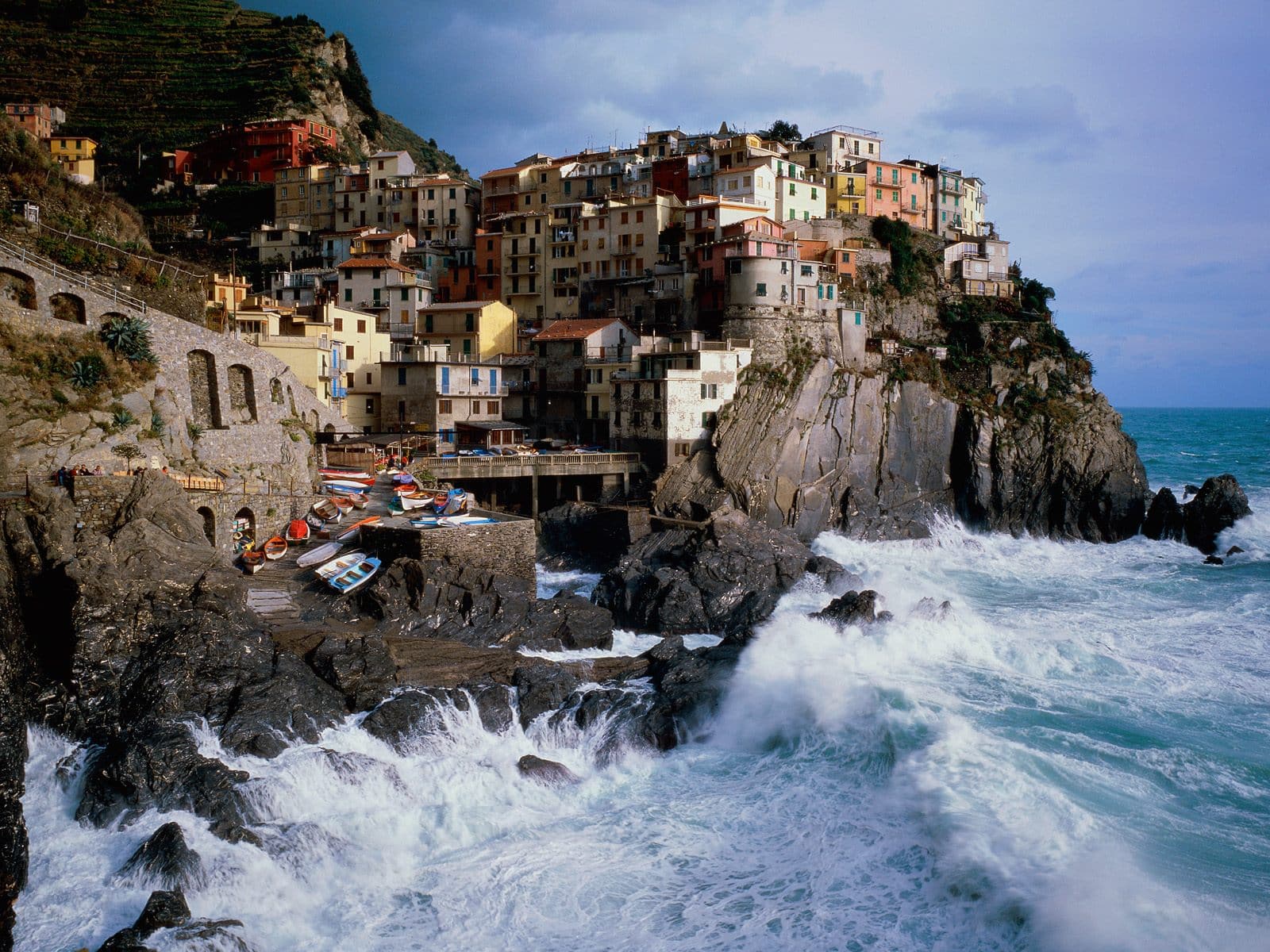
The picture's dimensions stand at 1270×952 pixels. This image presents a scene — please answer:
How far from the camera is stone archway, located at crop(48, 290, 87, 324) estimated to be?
36625 mm

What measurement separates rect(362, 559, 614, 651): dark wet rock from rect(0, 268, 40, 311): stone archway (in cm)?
1438

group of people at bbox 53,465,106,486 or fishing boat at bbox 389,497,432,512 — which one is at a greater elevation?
group of people at bbox 53,465,106,486

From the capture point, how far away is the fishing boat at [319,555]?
36531 millimetres

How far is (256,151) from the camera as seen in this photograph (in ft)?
308

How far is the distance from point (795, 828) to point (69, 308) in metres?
29.0

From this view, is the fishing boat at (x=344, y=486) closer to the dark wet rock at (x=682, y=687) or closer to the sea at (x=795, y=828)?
the dark wet rock at (x=682, y=687)

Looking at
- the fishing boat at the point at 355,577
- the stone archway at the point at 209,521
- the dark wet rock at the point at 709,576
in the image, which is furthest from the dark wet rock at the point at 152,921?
the dark wet rock at the point at 709,576

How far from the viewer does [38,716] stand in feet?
84.6

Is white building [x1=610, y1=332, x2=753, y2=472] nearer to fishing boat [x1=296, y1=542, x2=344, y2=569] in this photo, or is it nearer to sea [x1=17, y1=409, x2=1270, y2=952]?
fishing boat [x1=296, y1=542, x2=344, y2=569]

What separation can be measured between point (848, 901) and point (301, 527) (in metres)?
24.8

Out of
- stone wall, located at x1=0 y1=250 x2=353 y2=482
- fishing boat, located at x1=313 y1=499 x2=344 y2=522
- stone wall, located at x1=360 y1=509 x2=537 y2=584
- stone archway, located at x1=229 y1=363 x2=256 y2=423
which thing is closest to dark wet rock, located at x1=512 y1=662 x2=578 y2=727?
stone wall, located at x1=360 y1=509 x2=537 y2=584

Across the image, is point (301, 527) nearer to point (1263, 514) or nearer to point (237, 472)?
point (237, 472)

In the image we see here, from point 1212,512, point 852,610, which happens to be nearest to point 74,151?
point 852,610

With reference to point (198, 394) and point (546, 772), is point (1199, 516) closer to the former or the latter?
point (546, 772)
